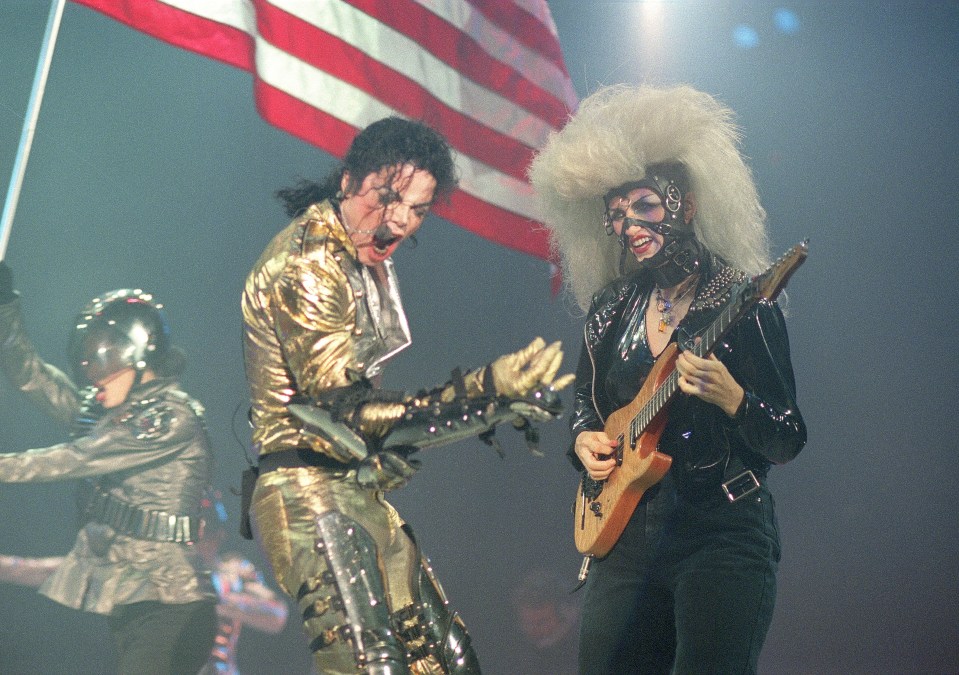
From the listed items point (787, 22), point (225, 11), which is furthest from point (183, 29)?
point (787, 22)

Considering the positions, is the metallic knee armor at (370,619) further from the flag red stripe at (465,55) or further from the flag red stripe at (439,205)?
the flag red stripe at (465,55)

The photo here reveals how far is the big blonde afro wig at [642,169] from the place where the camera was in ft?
11.7

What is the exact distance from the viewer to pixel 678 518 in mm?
2979

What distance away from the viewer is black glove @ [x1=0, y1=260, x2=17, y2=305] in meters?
4.89

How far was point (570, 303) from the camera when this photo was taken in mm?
5078

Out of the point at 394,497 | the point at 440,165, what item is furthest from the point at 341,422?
the point at 394,497

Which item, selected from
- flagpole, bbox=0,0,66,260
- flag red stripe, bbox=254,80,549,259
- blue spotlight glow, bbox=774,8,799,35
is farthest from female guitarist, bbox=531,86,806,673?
flagpole, bbox=0,0,66,260

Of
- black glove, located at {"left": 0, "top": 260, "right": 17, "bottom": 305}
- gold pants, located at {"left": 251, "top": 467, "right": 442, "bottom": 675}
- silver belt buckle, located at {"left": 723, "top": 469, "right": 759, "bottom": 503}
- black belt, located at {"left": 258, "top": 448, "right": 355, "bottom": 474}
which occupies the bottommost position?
gold pants, located at {"left": 251, "top": 467, "right": 442, "bottom": 675}

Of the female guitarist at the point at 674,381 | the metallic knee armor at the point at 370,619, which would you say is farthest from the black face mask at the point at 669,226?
the metallic knee armor at the point at 370,619

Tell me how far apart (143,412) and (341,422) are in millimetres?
A: 2582

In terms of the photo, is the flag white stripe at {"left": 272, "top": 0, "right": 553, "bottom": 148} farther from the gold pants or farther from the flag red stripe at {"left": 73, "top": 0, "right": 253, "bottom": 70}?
the gold pants

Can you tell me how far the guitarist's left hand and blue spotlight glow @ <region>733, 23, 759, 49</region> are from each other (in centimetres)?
342

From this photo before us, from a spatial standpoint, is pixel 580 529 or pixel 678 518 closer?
pixel 678 518

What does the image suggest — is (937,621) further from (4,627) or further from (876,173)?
(4,627)
